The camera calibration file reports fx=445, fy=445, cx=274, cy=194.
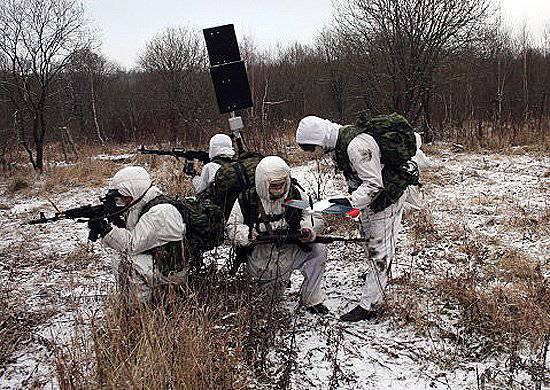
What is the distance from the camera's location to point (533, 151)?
968 cm

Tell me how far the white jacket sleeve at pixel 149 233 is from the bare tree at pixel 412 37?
29.8 ft

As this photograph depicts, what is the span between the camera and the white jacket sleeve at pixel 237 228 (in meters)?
3.37

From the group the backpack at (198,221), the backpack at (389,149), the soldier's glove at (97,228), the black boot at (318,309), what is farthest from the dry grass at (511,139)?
the soldier's glove at (97,228)

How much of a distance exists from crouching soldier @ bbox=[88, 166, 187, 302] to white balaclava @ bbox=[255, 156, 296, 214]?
2.13 feet

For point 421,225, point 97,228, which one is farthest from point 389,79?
point 97,228

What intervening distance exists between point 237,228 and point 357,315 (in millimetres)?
1152

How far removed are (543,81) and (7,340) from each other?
1658 cm

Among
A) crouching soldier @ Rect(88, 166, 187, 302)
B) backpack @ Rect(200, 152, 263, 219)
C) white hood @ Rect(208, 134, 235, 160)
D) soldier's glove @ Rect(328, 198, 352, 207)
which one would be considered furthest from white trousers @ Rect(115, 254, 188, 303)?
white hood @ Rect(208, 134, 235, 160)

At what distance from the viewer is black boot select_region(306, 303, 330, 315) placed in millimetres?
3623

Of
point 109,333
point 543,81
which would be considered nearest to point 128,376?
point 109,333

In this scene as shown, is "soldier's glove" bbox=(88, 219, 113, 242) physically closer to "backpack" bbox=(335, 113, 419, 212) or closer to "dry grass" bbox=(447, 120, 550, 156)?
"backpack" bbox=(335, 113, 419, 212)

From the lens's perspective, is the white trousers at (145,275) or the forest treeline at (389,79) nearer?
the white trousers at (145,275)

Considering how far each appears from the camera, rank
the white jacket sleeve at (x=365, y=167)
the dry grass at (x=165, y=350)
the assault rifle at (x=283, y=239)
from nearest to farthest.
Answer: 1. the dry grass at (x=165, y=350)
2. the white jacket sleeve at (x=365, y=167)
3. the assault rifle at (x=283, y=239)

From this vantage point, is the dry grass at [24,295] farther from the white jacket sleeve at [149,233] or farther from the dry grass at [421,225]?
the dry grass at [421,225]
